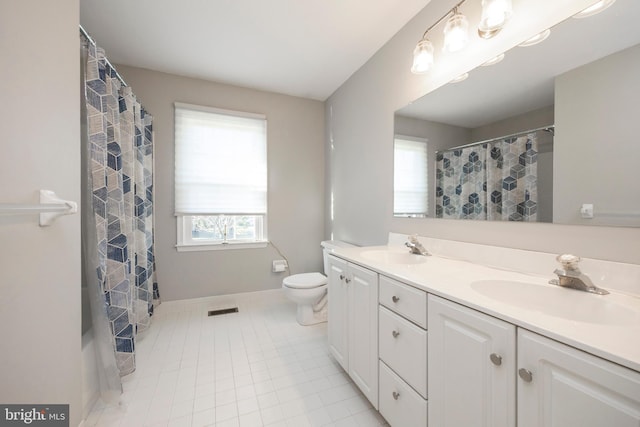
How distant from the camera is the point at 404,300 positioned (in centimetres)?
99

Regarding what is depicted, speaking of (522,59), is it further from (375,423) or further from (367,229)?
(375,423)

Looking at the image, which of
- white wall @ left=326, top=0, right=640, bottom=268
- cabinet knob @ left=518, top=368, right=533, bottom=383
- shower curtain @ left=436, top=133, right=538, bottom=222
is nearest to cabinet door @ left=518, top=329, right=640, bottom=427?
cabinet knob @ left=518, top=368, right=533, bottom=383

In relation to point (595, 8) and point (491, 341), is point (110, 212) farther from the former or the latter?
point (595, 8)

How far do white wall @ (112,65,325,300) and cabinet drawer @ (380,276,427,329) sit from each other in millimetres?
1862

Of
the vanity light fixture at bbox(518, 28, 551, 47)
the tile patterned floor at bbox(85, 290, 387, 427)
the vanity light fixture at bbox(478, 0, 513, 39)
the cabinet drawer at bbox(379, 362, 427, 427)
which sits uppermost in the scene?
the vanity light fixture at bbox(478, 0, 513, 39)

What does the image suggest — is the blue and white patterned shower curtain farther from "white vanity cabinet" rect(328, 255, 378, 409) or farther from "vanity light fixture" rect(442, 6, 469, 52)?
"vanity light fixture" rect(442, 6, 469, 52)

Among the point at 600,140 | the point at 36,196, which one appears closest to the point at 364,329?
the point at 600,140

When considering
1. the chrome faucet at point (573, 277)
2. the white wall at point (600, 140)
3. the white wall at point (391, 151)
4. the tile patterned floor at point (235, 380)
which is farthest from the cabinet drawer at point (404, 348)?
the white wall at point (600, 140)

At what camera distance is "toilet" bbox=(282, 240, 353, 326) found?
6.81 ft

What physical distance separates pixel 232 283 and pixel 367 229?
64.1 inches

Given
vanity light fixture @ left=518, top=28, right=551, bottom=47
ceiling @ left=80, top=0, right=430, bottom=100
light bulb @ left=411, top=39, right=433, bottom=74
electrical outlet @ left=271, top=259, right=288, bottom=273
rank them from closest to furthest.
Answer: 1. vanity light fixture @ left=518, top=28, right=551, bottom=47
2. light bulb @ left=411, top=39, right=433, bottom=74
3. ceiling @ left=80, top=0, right=430, bottom=100
4. electrical outlet @ left=271, top=259, right=288, bottom=273

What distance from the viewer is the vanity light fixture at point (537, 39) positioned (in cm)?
98

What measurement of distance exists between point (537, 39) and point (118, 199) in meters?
2.40

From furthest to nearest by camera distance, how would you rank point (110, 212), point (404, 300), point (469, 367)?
point (110, 212) < point (404, 300) < point (469, 367)
